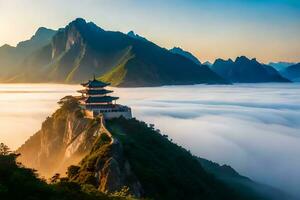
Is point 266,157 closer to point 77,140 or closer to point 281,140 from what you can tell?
point 281,140

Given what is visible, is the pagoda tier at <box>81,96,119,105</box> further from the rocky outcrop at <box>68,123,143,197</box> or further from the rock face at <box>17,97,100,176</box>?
the rocky outcrop at <box>68,123,143,197</box>

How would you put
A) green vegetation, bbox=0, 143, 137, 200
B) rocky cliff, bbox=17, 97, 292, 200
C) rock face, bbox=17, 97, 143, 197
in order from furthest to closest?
rocky cliff, bbox=17, 97, 292, 200
rock face, bbox=17, 97, 143, 197
green vegetation, bbox=0, 143, 137, 200

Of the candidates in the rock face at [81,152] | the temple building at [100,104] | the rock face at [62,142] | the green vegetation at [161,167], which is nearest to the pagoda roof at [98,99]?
the temple building at [100,104]

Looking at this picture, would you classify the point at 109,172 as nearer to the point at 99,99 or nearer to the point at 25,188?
the point at 25,188

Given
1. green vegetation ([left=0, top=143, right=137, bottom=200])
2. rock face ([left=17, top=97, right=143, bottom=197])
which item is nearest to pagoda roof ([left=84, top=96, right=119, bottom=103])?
rock face ([left=17, top=97, right=143, bottom=197])

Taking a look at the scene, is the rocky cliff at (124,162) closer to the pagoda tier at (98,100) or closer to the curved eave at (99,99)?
the pagoda tier at (98,100)

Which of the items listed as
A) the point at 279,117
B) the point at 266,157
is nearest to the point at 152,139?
the point at 266,157

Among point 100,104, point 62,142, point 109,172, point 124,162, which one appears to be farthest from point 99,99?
point 109,172

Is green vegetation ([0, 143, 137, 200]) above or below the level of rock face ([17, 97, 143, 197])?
above
